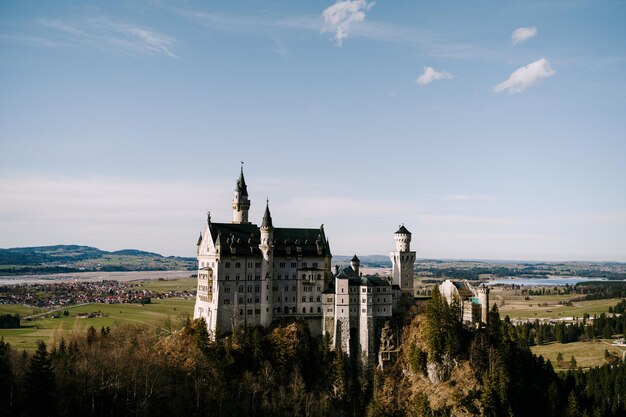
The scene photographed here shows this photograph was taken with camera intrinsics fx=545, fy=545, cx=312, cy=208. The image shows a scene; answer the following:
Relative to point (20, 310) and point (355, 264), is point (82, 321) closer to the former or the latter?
point (20, 310)

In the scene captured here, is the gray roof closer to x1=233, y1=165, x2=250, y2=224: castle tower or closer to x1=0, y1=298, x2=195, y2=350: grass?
x1=233, y1=165, x2=250, y2=224: castle tower

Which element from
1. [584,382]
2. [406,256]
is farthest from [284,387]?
[584,382]

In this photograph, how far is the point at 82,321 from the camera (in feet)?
522

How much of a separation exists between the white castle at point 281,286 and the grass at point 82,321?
32845mm

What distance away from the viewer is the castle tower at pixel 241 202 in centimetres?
11169

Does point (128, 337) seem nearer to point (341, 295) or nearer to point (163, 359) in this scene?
point (163, 359)

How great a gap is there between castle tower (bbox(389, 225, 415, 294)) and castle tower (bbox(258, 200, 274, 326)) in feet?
91.0

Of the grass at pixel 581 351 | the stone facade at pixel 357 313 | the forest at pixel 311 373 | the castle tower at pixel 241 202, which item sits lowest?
the grass at pixel 581 351

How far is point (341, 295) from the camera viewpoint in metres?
107

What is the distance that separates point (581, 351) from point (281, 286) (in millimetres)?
119305

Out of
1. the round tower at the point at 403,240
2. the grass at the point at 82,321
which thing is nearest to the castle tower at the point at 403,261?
the round tower at the point at 403,240

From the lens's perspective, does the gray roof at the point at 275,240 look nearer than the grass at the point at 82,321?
Yes

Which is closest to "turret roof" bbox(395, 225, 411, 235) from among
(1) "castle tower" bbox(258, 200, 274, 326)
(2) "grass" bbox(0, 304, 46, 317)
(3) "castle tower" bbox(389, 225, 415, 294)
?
(3) "castle tower" bbox(389, 225, 415, 294)

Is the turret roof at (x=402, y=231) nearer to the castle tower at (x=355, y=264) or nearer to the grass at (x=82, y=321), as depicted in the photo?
the castle tower at (x=355, y=264)
